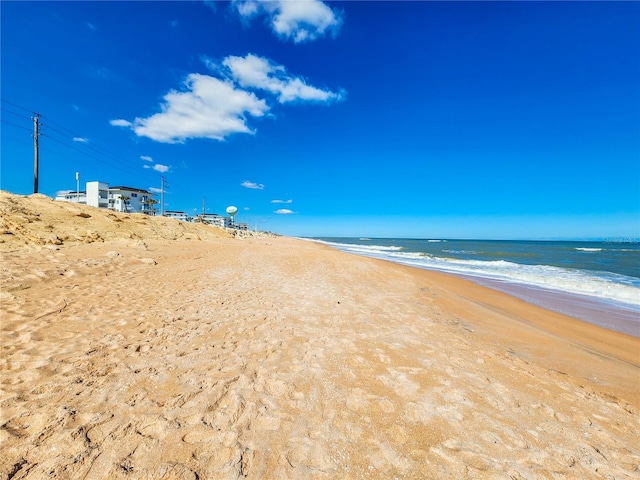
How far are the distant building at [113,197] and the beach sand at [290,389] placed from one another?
227 ft

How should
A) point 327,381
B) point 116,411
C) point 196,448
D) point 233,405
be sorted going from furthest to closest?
point 327,381 < point 233,405 < point 116,411 < point 196,448

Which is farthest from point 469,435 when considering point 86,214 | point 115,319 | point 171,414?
point 86,214

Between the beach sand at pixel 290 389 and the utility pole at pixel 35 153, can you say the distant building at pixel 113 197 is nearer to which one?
the utility pole at pixel 35 153

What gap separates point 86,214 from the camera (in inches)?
682

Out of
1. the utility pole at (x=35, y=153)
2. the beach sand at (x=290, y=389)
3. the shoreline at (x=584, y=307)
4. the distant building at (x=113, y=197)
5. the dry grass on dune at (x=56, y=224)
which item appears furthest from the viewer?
the distant building at (x=113, y=197)

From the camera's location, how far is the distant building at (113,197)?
210ft

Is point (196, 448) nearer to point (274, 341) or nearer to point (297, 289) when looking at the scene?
point (274, 341)

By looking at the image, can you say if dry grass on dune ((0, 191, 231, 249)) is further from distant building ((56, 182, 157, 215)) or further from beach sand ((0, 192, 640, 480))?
distant building ((56, 182, 157, 215))

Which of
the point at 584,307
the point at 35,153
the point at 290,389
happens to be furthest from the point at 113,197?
the point at 584,307

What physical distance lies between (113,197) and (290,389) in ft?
274

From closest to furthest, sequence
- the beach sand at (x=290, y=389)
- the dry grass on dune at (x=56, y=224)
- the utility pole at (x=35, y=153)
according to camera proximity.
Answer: the beach sand at (x=290, y=389) < the dry grass on dune at (x=56, y=224) < the utility pole at (x=35, y=153)

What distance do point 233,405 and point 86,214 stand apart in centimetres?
2072

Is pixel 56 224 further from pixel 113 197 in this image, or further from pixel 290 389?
pixel 113 197

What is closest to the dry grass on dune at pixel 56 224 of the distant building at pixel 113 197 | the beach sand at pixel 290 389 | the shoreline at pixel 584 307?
the beach sand at pixel 290 389
